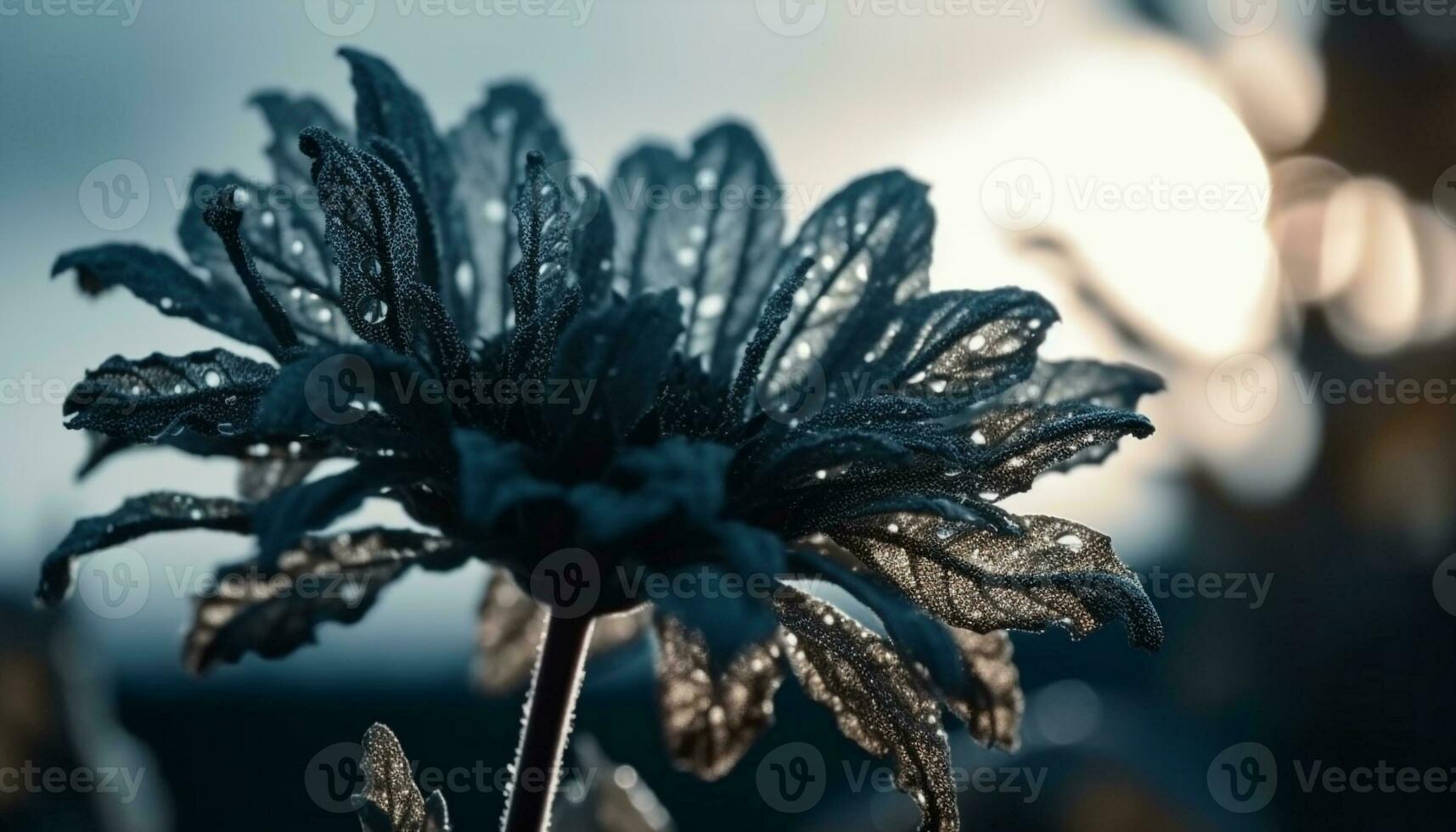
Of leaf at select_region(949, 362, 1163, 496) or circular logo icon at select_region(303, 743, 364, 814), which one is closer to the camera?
leaf at select_region(949, 362, 1163, 496)

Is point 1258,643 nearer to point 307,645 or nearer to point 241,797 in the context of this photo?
point 241,797

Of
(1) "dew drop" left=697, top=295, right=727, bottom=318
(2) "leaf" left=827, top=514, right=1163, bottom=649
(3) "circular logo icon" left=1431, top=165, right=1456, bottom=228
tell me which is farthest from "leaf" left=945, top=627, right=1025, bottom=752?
(3) "circular logo icon" left=1431, top=165, right=1456, bottom=228

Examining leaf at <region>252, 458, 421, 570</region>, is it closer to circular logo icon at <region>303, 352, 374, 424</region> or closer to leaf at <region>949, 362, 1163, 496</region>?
circular logo icon at <region>303, 352, 374, 424</region>

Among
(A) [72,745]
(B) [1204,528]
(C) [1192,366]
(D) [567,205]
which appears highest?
(D) [567,205]

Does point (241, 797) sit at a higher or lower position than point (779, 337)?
lower

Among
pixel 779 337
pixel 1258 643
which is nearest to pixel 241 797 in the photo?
pixel 779 337

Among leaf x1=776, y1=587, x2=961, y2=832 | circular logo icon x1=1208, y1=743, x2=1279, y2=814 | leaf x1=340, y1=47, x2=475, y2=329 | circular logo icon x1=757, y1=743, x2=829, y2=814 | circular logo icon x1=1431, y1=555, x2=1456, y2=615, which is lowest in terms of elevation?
circular logo icon x1=1208, y1=743, x2=1279, y2=814

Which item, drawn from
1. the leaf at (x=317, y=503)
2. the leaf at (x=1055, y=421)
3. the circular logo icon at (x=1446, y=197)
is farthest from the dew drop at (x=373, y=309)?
the circular logo icon at (x=1446, y=197)

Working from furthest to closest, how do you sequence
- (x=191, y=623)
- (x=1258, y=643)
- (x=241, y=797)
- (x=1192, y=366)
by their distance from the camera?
(x=1258, y=643)
(x=1192, y=366)
(x=241, y=797)
(x=191, y=623)
